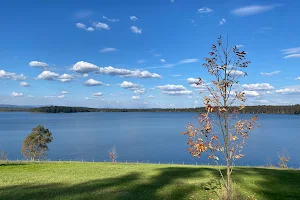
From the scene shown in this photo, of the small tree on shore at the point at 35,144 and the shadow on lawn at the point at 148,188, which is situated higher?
the shadow on lawn at the point at 148,188

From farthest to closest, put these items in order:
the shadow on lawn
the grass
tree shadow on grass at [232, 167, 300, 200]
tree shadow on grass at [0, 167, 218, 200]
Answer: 1. tree shadow on grass at [232, 167, 300, 200]
2. the grass
3. the shadow on lawn
4. tree shadow on grass at [0, 167, 218, 200]

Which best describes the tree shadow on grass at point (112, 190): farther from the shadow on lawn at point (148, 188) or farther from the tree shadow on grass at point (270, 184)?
the tree shadow on grass at point (270, 184)

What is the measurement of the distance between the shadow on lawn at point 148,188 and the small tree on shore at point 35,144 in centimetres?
5137

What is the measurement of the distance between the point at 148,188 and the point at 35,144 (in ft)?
180

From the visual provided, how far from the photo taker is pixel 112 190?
38.0 feet

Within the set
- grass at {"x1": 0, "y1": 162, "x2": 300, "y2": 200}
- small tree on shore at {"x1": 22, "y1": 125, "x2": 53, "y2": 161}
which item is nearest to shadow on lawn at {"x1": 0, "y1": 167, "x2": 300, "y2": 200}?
grass at {"x1": 0, "y1": 162, "x2": 300, "y2": 200}

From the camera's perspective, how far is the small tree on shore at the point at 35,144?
59.3 m

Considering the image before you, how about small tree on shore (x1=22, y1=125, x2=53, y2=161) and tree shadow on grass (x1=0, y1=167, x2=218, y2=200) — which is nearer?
tree shadow on grass (x1=0, y1=167, x2=218, y2=200)

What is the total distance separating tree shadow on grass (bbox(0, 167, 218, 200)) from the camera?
10.7 m

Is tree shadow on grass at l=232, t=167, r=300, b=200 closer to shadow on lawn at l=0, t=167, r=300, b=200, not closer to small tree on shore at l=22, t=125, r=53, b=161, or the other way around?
shadow on lawn at l=0, t=167, r=300, b=200

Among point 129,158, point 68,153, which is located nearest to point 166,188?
point 129,158

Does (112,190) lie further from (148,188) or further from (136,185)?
(148,188)

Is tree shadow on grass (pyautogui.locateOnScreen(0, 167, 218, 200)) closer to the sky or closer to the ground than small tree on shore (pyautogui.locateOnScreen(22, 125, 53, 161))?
closer to the sky

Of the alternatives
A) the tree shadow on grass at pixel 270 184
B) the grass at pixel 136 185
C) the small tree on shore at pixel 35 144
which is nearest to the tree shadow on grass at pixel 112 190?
the grass at pixel 136 185
